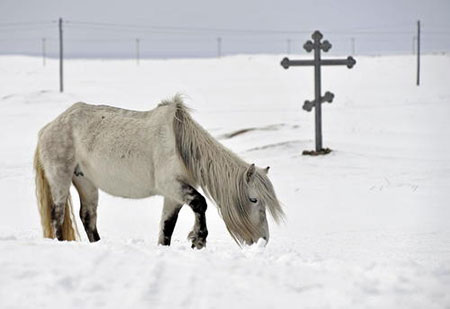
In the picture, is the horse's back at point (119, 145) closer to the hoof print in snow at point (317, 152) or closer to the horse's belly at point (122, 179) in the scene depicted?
the horse's belly at point (122, 179)

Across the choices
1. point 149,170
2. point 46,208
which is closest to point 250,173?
point 149,170

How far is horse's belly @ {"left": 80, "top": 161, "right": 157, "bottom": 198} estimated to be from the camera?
6324 millimetres

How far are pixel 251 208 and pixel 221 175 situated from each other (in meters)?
0.41

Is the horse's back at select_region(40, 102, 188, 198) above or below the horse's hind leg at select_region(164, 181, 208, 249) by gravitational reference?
above

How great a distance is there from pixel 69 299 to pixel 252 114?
23507 millimetres

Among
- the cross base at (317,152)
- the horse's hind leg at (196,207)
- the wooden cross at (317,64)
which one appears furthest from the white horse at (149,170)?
the wooden cross at (317,64)

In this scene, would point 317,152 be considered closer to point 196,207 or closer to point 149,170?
point 149,170

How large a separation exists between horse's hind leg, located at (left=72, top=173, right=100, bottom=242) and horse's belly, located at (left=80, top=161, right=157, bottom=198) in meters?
0.27

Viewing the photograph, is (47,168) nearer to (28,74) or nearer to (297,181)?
(297,181)

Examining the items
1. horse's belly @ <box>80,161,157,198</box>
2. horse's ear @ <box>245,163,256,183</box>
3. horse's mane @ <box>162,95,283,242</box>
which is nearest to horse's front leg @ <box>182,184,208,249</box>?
horse's mane @ <box>162,95,283,242</box>

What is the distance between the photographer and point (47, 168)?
6832 mm

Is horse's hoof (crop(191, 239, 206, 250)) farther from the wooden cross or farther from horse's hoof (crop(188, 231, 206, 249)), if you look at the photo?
the wooden cross

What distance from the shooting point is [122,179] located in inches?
254

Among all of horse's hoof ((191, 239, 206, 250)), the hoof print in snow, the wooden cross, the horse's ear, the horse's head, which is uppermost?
the wooden cross
